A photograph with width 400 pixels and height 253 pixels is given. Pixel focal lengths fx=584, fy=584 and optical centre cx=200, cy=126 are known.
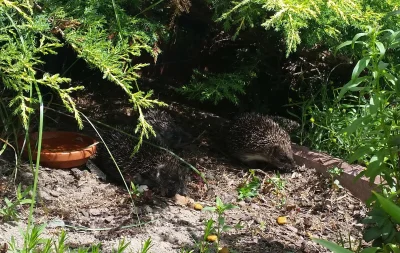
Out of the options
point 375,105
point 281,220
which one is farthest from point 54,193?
point 375,105

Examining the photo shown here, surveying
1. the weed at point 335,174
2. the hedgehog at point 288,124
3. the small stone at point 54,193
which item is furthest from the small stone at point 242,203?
the hedgehog at point 288,124

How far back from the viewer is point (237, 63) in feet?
19.4

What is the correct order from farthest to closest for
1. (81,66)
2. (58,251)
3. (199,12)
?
(81,66), (199,12), (58,251)

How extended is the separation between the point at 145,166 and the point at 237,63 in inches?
70.2

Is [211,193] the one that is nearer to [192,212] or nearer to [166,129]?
[192,212]

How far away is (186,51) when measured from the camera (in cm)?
631

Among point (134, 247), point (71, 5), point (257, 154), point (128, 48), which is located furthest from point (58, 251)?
point (257, 154)

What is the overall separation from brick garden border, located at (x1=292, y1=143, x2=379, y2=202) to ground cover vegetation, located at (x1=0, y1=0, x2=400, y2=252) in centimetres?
15

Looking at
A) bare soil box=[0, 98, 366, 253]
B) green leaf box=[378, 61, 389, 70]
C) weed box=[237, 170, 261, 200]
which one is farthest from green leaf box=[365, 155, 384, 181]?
weed box=[237, 170, 261, 200]

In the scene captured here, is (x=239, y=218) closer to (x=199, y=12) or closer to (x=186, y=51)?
(x=199, y=12)

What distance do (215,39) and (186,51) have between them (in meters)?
0.34

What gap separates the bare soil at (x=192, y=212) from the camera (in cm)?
369

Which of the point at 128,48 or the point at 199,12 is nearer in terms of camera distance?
the point at 128,48

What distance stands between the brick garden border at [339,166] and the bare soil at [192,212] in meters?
0.07
